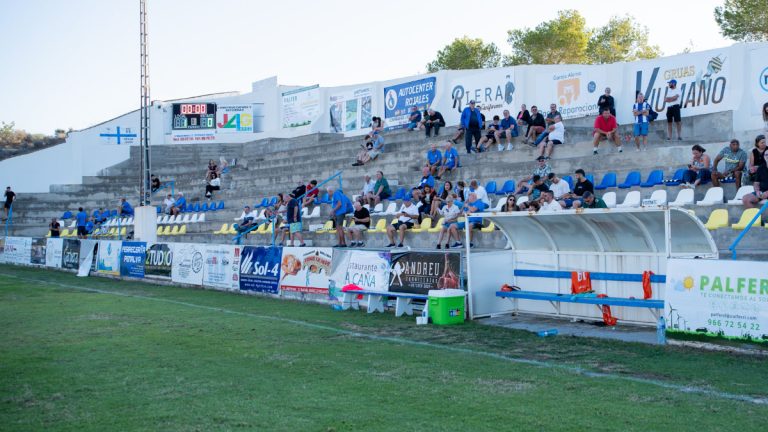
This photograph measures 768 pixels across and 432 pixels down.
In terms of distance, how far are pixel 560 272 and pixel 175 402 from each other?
29.1 ft

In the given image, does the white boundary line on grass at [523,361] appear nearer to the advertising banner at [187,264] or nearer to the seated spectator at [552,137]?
the advertising banner at [187,264]

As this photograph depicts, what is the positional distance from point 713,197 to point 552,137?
722 cm

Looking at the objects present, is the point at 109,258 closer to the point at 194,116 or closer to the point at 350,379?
the point at 350,379

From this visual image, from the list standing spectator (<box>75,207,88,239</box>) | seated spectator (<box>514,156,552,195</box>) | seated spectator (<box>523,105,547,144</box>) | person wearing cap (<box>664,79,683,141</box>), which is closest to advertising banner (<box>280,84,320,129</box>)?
standing spectator (<box>75,207,88,239</box>)

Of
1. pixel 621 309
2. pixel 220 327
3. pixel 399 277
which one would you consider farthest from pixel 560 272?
pixel 220 327

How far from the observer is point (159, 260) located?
26.1m

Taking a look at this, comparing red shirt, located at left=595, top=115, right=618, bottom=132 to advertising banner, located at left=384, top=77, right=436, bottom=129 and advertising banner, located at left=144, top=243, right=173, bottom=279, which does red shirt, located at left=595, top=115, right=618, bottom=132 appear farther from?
advertising banner, located at left=144, top=243, right=173, bottom=279

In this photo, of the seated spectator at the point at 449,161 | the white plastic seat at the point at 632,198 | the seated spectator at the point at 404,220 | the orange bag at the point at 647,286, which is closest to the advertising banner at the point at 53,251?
the seated spectator at the point at 404,220

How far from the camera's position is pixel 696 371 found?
9930mm

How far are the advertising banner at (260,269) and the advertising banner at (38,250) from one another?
15.6 meters

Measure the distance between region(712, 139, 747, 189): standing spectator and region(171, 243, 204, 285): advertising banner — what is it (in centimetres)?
1435

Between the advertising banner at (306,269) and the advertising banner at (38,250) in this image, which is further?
the advertising banner at (38,250)

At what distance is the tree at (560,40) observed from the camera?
71688mm

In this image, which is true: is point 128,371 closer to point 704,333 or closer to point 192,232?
point 704,333
